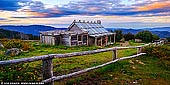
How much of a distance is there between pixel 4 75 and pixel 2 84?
320mm

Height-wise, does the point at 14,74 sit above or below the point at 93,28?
above

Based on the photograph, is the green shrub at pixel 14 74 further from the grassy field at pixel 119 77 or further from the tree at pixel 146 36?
the tree at pixel 146 36

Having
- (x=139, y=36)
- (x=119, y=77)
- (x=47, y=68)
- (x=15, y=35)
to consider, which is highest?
(x=47, y=68)

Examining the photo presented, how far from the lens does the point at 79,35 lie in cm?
3497

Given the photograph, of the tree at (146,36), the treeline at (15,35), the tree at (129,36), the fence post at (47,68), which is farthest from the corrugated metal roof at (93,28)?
the fence post at (47,68)

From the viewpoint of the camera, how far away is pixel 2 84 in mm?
5922

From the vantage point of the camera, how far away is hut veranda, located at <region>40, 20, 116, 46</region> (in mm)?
33406

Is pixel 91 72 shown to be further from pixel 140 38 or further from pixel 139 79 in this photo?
pixel 140 38

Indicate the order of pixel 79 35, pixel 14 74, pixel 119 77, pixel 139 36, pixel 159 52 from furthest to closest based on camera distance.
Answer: pixel 139 36 → pixel 79 35 → pixel 159 52 → pixel 119 77 → pixel 14 74

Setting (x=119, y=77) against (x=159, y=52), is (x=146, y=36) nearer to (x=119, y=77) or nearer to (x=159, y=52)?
(x=159, y=52)

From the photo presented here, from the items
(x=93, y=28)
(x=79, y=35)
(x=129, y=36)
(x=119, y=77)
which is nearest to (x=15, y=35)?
(x=93, y=28)

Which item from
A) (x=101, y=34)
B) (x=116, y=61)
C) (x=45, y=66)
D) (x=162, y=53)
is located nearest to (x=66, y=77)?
(x=45, y=66)

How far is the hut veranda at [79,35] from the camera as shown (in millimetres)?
33406

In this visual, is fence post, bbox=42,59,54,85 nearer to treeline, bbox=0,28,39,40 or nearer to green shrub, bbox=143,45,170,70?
green shrub, bbox=143,45,170,70
